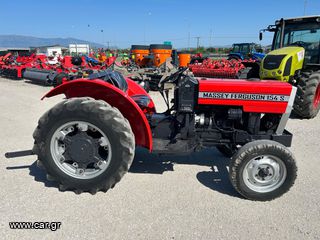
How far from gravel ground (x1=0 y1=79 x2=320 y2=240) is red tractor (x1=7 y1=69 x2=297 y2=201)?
0.21 metres

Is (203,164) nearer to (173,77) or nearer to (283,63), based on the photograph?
(173,77)

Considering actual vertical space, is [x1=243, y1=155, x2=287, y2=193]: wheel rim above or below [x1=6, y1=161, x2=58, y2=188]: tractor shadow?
above

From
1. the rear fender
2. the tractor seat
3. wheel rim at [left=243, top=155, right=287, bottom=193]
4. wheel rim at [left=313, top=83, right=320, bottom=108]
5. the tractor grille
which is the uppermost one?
the tractor grille

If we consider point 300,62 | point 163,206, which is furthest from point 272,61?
point 163,206

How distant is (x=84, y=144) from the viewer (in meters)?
3.00

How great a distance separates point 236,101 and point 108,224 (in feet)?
6.17

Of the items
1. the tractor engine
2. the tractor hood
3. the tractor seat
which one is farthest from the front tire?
the tractor hood

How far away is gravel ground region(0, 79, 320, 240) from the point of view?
2.51 metres

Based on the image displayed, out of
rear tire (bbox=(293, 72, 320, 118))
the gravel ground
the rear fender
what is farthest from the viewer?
rear tire (bbox=(293, 72, 320, 118))

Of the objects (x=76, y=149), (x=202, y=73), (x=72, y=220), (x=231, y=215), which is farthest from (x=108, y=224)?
(x=202, y=73)

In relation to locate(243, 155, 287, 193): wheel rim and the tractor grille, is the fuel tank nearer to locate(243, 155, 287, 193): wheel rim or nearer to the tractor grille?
locate(243, 155, 287, 193): wheel rim

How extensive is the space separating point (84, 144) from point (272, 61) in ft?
18.9

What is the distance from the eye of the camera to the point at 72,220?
265cm

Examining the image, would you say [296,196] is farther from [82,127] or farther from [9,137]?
[9,137]
